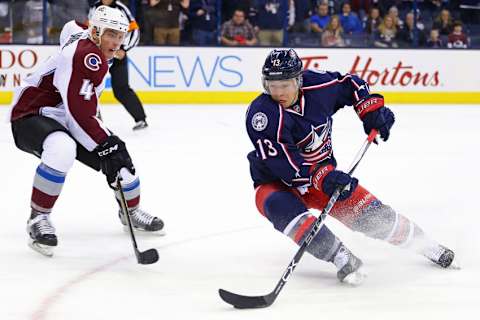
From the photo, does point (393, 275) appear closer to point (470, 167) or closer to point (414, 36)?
point (470, 167)

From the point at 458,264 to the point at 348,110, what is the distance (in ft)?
15.8

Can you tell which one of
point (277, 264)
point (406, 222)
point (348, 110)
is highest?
point (406, 222)

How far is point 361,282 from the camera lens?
3000 mm

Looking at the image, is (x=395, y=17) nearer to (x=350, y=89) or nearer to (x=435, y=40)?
(x=435, y=40)

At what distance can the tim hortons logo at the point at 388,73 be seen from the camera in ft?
27.6

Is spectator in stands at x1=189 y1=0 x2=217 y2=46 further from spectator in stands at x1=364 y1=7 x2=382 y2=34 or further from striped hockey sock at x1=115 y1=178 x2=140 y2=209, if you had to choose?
striped hockey sock at x1=115 y1=178 x2=140 y2=209

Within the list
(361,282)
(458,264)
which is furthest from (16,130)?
(458,264)

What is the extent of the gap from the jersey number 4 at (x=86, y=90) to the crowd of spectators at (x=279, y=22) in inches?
188

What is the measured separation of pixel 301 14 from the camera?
8.74 m

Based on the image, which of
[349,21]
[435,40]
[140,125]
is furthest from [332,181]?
[435,40]

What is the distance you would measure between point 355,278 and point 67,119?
125cm

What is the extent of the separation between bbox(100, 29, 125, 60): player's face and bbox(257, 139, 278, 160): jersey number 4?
0.75 metres

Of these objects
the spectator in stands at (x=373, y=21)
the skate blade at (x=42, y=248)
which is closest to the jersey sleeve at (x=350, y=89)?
the skate blade at (x=42, y=248)

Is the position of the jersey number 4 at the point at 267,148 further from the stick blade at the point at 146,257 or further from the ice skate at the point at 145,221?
the ice skate at the point at 145,221
